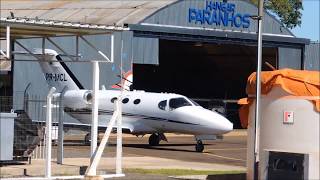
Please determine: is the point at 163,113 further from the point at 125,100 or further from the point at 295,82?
the point at 295,82

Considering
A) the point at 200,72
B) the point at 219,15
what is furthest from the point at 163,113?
the point at 200,72

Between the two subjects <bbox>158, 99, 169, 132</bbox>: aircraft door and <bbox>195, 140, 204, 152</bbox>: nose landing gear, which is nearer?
<bbox>195, 140, 204, 152</bbox>: nose landing gear

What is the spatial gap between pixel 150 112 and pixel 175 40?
12.8m

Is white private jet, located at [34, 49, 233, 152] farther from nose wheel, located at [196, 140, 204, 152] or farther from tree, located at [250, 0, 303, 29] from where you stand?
tree, located at [250, 0, 303, 29]

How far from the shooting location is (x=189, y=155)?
27.7 metres

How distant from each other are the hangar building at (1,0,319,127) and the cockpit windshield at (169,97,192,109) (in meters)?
5.81

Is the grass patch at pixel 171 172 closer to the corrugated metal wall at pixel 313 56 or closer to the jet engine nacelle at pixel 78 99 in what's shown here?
the jet engine nacelle at pixel 78 99

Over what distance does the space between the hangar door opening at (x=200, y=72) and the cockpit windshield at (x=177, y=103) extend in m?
22.8

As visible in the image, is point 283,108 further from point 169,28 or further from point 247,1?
point 247,1

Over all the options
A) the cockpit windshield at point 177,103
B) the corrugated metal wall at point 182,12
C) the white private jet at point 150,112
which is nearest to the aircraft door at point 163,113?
the white private jet at point 150,112

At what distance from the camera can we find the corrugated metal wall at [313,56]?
50.7m

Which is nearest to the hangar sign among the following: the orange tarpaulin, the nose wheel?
the nose wheel

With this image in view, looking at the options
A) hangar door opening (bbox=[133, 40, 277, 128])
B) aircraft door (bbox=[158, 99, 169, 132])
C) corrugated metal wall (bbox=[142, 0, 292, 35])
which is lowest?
aircraft door (bbox=[158, 99, 169, 132])

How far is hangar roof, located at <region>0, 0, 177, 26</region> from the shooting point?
4209cm
